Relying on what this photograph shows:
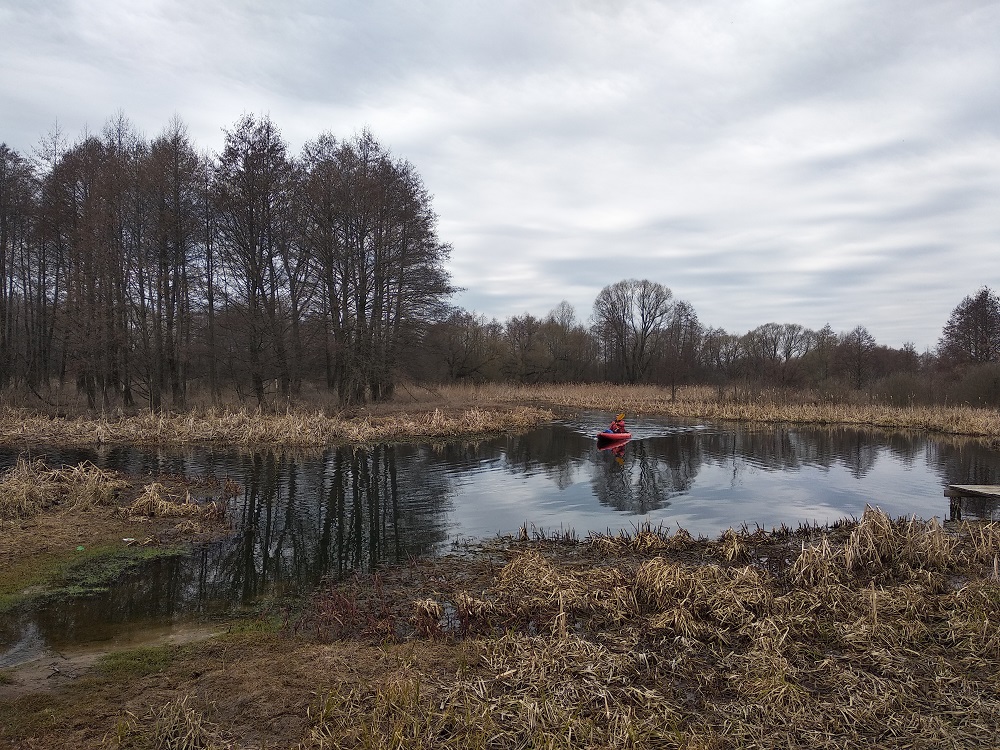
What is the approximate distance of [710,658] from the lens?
505 centimetres

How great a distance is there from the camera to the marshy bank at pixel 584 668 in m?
3.84

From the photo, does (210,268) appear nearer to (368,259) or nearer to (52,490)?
(368,259)

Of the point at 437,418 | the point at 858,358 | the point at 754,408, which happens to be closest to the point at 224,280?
the point at 437,418

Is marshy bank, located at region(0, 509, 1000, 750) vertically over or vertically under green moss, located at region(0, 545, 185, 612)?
over

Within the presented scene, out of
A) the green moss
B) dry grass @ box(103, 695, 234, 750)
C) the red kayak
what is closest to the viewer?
dry grass @ box(103, 695, 234, 750)

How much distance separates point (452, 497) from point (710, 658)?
27.5ft

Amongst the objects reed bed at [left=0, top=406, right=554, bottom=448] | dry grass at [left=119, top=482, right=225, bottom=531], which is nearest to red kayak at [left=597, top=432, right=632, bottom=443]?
reed bed at [left=0, top=406, right=554, bottom=448]

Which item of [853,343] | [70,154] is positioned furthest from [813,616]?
[853,343]

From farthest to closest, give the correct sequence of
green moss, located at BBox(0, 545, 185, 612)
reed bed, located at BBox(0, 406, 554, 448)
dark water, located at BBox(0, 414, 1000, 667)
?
reed bed, located at BBox(0, 406, 554, 448) → dark water, located at BBox(0, 414, 1000, 667) → green moss, located at BBox(0, 545, 185, 612)

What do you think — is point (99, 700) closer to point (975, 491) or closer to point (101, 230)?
point (975, 491)

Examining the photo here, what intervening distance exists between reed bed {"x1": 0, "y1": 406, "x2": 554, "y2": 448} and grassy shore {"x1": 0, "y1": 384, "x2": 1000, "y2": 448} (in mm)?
31

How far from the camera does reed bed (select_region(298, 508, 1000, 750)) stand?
3848mm

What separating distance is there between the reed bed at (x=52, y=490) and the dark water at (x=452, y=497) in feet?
7.23

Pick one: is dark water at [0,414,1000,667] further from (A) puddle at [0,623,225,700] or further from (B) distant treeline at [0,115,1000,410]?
(B) distant treeline at [0,115,1000,410]
